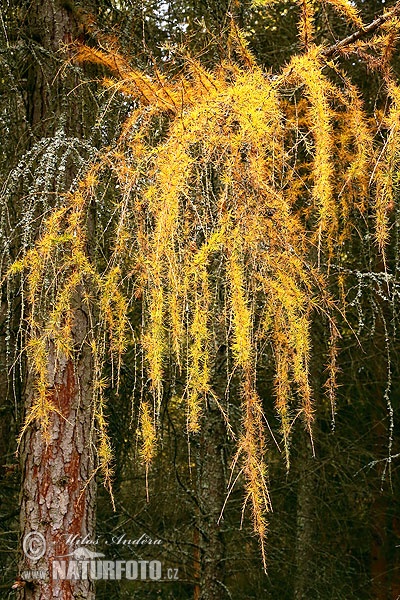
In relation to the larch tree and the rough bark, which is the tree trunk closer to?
the rough bark

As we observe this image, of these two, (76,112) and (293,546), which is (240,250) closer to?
(76,112)

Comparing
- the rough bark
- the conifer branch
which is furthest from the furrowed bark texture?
the rough bark

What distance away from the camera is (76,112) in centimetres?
322

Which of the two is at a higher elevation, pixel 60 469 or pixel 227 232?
pixel 227 232

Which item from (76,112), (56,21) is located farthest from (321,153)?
(56,21)

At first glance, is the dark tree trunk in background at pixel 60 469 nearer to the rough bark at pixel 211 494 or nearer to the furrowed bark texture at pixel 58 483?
the furrowed bark texture at pixel 58 483
